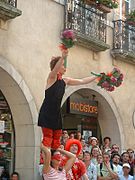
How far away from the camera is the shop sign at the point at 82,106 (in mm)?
11992

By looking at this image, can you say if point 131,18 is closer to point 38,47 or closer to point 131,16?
point 131,16

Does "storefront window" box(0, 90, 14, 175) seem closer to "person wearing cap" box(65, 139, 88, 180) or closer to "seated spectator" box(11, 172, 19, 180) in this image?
"seated spectator" box(11, 172, 19, 180)

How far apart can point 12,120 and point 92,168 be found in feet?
8.36

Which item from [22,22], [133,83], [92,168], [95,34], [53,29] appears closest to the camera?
[92,168]

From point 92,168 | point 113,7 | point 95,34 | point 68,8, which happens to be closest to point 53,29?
point 68,8

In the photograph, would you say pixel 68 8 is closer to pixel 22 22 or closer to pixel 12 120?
pixel 22 22

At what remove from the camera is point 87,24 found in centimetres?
1207

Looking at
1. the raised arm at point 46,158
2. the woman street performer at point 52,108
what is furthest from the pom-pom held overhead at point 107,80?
the raised arm at point 46,158

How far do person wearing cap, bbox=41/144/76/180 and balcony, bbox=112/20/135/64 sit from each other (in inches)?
290

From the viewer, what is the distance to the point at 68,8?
37.5ft

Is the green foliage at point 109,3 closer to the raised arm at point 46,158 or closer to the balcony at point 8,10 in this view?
the balcony at point 8,10

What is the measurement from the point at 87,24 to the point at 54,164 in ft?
22.6

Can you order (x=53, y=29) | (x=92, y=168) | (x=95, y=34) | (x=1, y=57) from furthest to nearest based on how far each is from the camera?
(x=95, y=34) → (x=53, y=29) → (x=1, y=57) → (x=92, y=168)

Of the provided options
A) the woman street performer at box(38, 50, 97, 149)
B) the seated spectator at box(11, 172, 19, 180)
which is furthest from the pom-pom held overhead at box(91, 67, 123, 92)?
the seated spectator at box(11, 172, 19, 180)
